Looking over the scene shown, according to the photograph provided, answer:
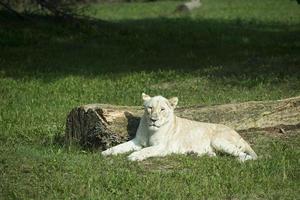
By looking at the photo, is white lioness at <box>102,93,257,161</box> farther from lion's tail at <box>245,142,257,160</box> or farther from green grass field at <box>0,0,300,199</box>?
green grass field at <box>0,0,300,199</box>

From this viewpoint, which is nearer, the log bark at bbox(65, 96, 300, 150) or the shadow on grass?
the log bark at bbox(65, 96, 300, 150)

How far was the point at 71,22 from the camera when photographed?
96.3 ft

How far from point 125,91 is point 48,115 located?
3.31m

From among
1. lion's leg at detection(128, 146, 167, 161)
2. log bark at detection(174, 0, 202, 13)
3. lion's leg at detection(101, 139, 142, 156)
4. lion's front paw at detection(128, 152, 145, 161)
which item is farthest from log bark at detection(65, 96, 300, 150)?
log bark at detection(174, 0, 202, 13)

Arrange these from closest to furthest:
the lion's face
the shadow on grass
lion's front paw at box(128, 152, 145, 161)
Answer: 1. lion's front paw at box(128, 152, 145, 161)
2. the lion's face
3. the shadow on grass

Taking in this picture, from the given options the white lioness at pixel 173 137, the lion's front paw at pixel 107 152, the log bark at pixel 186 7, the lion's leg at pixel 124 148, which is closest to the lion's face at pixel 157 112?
the white lioness at pixel 173 137

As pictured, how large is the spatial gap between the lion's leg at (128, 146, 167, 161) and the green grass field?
116mm

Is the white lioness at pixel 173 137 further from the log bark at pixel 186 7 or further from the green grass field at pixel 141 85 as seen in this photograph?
the log bark at pixel 186 7

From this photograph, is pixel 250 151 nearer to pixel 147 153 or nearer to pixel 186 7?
pixel 147 153

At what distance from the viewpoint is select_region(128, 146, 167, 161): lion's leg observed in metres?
10.9

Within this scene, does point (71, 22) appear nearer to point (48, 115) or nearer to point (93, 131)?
point (48, 115)

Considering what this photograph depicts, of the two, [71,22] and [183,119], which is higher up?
[71,22]

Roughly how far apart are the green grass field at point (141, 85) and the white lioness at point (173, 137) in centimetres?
24

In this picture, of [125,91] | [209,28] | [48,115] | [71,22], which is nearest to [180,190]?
[48,115]
